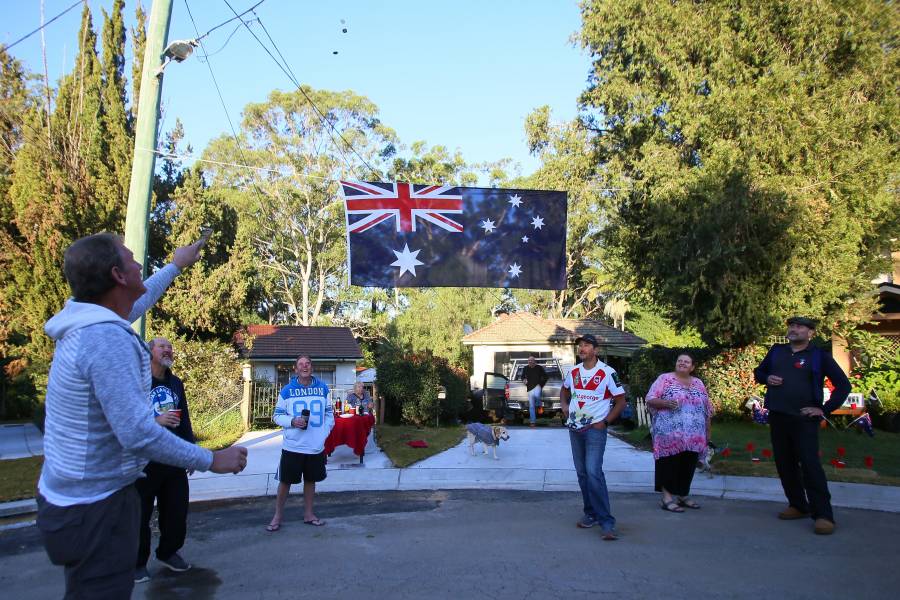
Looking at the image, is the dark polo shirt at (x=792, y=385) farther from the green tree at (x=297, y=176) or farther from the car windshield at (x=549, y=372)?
the green tree at (x=297, y=176)

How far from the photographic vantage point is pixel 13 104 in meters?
18.6

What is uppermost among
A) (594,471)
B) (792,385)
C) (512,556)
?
(792,385)

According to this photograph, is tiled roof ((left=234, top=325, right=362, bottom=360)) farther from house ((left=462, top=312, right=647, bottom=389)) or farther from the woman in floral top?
the woman in floral top

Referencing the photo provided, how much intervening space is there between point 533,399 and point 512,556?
1211cm

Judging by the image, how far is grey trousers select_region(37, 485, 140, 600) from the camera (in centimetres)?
249

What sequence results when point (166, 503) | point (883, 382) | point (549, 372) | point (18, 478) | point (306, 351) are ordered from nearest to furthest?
point (166, 503), point (18, 478), point (883, 382), point (549, 372), point (306, 351)

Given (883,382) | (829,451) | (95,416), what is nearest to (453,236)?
(829,451)

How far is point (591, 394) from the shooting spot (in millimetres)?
6566

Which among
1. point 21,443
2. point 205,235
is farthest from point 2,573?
point 21,443

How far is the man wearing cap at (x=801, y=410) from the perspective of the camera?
251 inches

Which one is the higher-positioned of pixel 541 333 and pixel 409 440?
pixel 541 333

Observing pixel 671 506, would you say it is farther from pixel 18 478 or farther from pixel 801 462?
pixel 18 478

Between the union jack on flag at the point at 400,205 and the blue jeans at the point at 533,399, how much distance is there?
8.03 meters

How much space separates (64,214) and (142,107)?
6.45 m
